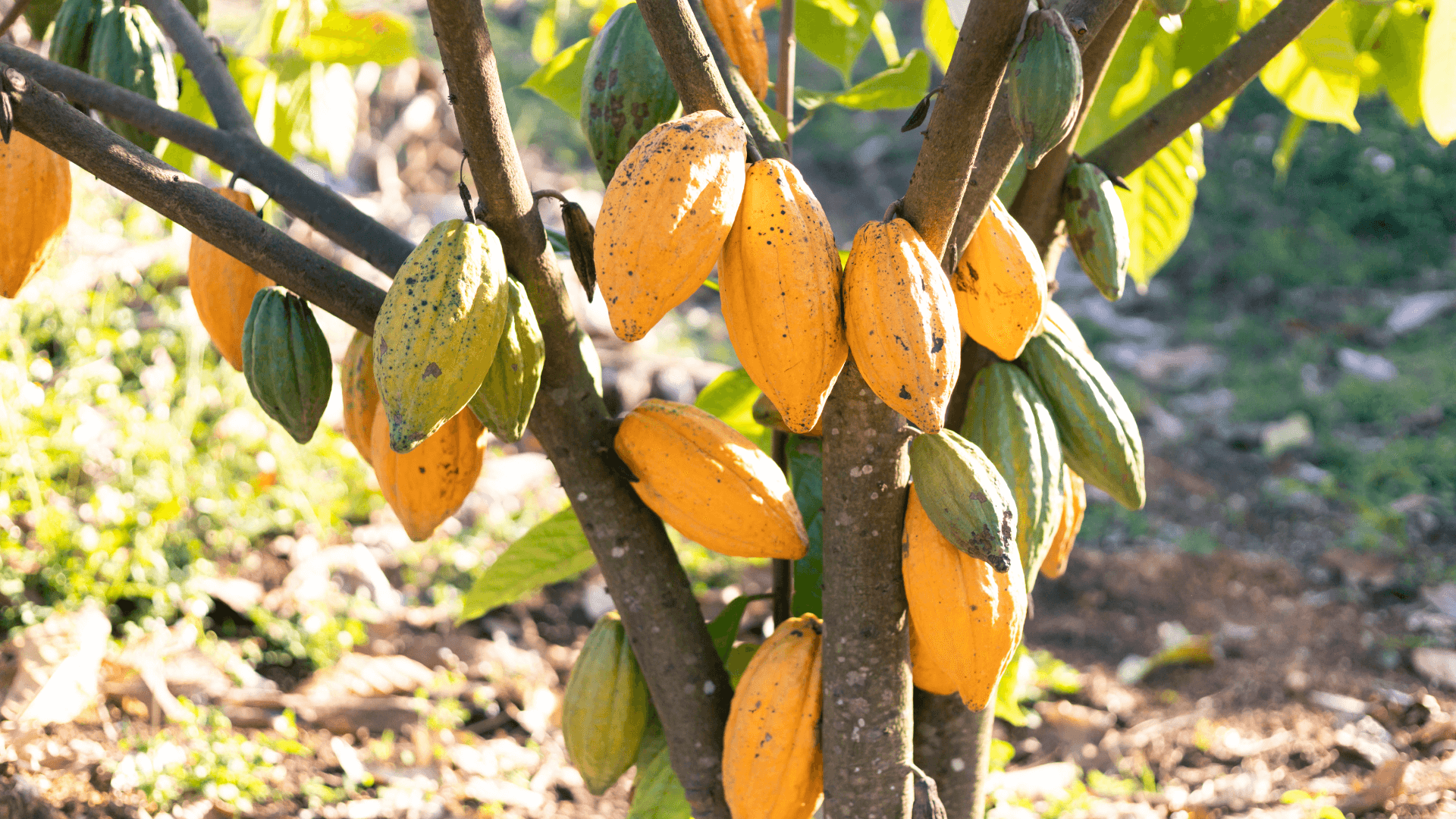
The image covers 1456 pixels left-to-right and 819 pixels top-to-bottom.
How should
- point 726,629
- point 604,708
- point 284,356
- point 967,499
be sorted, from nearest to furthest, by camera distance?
point 967,499, point 284,356, point 604,708, point 726,629

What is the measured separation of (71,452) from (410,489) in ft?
5.70

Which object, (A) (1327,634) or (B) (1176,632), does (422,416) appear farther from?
(A) (1327,634)

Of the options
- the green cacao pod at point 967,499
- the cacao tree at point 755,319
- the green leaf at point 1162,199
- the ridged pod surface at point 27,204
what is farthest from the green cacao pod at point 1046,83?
the ridged pod surface at point 27,204

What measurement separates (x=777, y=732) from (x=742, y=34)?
2.14ft

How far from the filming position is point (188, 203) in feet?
2.60

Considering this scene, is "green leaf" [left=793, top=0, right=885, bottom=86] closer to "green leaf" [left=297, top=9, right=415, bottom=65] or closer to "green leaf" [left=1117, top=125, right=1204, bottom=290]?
"green leaf" [left=1117, top=125, right=1204, bottom=290]

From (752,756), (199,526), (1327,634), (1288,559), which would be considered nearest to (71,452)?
(199,526)

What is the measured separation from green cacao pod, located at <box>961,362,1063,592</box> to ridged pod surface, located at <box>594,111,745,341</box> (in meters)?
0.36

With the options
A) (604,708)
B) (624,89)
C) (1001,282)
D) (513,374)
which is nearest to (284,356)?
(513,374)

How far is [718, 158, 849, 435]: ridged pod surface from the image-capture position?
68 centimetres

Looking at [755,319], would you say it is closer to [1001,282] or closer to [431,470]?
[1001,282]

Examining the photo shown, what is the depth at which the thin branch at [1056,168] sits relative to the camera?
90 cm

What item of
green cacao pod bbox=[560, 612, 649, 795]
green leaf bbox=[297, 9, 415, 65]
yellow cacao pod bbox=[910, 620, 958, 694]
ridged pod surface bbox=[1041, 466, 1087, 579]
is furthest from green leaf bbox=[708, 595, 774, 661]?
green leaf bbox=[297, 9, 415, 65]

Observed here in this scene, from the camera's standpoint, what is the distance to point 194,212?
797 millimetres
